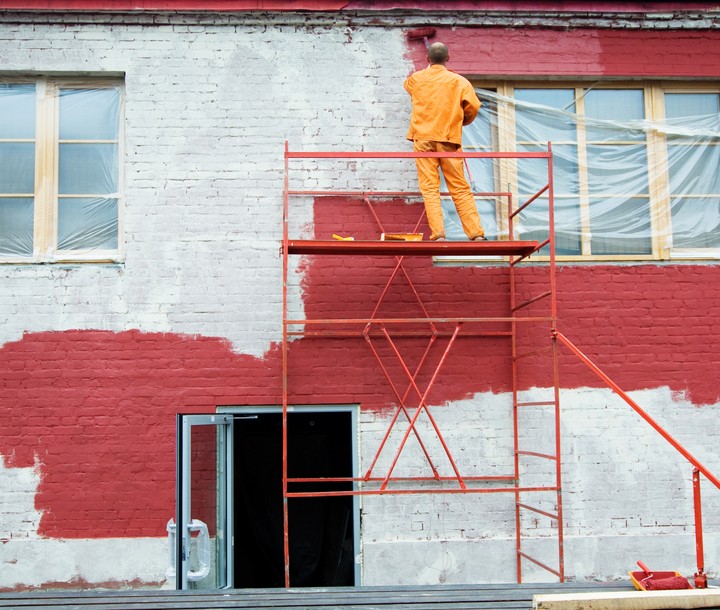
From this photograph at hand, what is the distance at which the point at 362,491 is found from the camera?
7.35 metres

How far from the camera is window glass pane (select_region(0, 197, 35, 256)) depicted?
26.1 ft

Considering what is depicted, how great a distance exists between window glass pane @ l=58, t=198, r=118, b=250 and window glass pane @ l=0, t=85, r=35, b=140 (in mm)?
732

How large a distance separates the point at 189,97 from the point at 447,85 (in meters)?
2.33

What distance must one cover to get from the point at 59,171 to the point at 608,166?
16.4ft

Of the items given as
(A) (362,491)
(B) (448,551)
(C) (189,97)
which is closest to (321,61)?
(C) (189,97)

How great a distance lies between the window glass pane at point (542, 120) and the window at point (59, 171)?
369 cm

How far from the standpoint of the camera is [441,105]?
7.43 meters

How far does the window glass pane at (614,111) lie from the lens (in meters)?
8.33

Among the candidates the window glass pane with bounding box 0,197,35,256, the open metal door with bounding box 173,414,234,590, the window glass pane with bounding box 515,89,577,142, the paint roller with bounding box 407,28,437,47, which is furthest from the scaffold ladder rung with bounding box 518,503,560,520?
the window glass pane with bounding box 0,197,35,256

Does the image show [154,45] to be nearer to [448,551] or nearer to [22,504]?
[22,504]

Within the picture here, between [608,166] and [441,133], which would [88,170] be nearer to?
[441,133]

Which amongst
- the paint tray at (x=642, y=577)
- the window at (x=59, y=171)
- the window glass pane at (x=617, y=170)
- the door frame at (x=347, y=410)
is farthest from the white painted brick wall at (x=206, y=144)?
the paint tray at (x=642, y=577)

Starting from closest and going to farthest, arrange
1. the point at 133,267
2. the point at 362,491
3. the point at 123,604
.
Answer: the point at 123,604 < the point at 362,491 < the point at 133,267

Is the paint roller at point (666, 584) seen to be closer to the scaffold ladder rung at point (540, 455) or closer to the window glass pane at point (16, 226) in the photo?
the scaffold ladder rung at point (540, 455)
